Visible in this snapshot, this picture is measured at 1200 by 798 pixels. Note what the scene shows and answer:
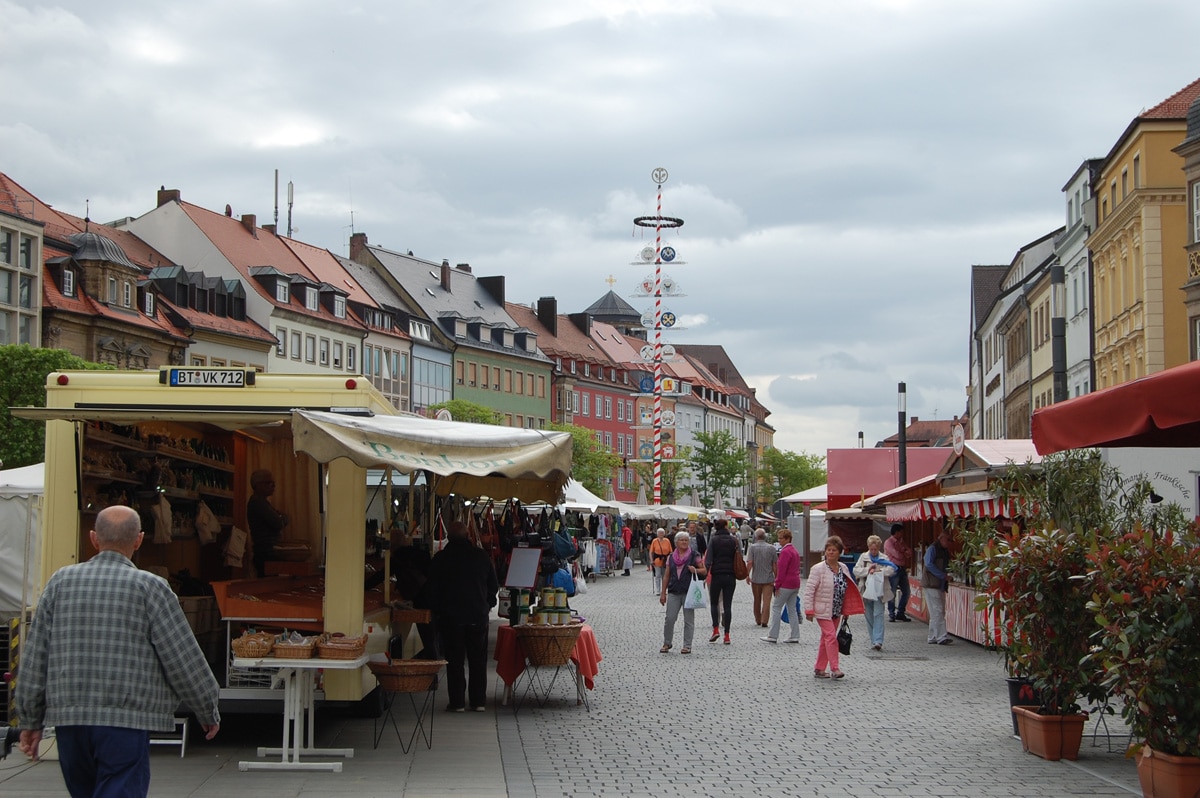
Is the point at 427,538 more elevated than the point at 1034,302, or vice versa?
the point at 1034,302

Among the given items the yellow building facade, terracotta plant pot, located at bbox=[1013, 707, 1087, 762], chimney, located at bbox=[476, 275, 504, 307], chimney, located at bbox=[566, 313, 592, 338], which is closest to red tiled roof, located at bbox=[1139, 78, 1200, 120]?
the yellow building facade

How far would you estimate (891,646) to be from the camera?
22.7 meters

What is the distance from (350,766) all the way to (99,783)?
456 cm

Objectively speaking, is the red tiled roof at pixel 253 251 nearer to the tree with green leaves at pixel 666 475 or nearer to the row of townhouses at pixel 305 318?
the row of townhouses at pixel 305 318

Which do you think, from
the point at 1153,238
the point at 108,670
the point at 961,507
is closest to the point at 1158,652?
the point at 108,670

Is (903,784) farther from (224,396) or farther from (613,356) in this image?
(613,356)

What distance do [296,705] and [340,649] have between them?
1.64ft

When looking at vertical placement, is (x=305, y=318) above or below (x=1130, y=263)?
above

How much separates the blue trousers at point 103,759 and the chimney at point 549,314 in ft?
340

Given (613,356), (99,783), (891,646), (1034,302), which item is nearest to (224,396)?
(99,783)

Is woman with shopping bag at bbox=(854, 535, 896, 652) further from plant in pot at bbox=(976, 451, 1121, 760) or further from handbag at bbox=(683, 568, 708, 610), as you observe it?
plant in pot at bbox=(976, 451, 1121, 760)

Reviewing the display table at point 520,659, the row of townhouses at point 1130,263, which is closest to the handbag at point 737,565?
the display table at point 520,659

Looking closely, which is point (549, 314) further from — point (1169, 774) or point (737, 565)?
point (1169, 774)

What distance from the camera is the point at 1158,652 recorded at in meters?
8.67
